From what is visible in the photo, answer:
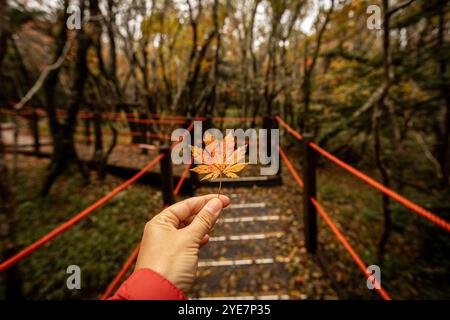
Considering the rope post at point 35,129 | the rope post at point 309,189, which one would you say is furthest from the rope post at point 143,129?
the rope post at point 309,189

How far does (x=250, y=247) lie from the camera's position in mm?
3047

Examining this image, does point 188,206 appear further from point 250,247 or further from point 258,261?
point 250,247

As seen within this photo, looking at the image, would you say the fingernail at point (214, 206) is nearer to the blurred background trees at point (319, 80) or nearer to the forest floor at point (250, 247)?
the forest floor at point (250, 247)

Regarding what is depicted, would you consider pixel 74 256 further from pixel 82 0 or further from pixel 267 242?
pixel 82 0

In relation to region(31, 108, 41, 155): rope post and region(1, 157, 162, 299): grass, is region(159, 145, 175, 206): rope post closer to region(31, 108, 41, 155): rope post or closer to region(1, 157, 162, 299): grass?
region(1, 157, 162, 299): grass

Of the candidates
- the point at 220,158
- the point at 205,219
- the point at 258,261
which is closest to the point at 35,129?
the point at 258,261

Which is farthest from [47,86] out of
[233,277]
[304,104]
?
[304,104]

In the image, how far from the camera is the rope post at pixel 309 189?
2.59 meters

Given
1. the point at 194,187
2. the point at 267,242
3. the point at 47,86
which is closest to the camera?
the point at 267,242

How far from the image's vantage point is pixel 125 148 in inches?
332

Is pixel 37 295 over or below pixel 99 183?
below

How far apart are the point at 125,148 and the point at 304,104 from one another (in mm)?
6549
